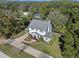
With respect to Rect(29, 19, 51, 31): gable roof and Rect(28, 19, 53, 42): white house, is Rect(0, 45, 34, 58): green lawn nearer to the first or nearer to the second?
Rect(28, 19, 53, 42): white house

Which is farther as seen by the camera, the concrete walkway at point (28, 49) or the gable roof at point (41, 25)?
the gable roof at point (41, 25)

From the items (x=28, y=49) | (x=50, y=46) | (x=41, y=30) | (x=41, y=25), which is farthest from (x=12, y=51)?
(x=41, y=25)

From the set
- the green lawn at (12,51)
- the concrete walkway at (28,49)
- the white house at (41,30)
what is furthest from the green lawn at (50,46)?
the green lawn at (12,51)

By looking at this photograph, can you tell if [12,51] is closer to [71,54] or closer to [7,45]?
[7,45]

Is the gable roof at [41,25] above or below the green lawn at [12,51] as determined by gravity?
above

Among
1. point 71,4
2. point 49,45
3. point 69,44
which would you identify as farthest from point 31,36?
point 71,4

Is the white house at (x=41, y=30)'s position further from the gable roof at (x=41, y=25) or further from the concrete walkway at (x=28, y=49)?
the concrete walkway at (x=28, y=49)

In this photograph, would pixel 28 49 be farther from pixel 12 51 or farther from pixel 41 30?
pixel 41 30

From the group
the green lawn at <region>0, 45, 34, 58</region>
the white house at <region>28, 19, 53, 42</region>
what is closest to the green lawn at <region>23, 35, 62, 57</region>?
the white house at <region>28, 19, 53, 42</region>
